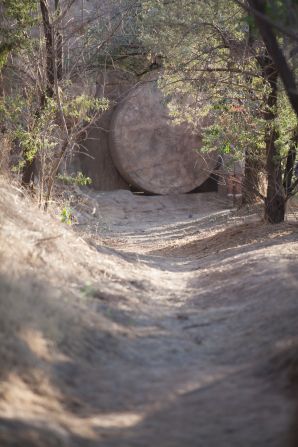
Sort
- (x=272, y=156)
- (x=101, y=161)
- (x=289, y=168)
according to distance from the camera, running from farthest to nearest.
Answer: (x=101, y=161)
(x=289, y=168)
(x=272, y=156)

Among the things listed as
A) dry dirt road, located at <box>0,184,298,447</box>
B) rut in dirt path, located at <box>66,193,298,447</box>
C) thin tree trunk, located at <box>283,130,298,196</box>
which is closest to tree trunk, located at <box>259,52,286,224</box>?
thin tree trunk, located at <box>283,130,298,196</box>

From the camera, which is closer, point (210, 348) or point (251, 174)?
point (210, 348)

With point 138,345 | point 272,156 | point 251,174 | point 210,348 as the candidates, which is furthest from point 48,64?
point 210,348

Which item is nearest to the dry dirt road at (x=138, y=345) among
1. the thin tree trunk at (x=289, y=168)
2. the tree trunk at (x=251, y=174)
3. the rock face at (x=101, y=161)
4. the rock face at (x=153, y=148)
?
the thin tree trunk at (x=289, y=168)

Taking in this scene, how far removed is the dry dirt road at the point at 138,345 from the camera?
359 centimetres

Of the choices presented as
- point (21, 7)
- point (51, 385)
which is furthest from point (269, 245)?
point (51, 385)

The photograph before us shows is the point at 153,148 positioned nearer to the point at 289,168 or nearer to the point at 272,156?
the point at 289,168

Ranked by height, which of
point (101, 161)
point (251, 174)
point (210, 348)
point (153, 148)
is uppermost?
point (153, 148)

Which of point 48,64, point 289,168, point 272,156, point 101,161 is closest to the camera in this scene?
point 48,64

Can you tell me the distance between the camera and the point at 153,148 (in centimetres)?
1844

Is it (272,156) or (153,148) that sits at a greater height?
(153,148)

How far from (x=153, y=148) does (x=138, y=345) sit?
1350cm

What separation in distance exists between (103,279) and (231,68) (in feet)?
15.9

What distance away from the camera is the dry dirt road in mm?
3592
